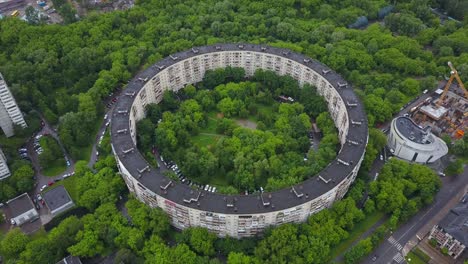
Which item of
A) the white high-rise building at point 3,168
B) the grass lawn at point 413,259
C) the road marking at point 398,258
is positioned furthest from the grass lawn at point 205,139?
the grass lawn at point 413,259

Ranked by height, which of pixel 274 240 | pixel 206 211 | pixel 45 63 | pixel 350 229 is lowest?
pixel 350 229

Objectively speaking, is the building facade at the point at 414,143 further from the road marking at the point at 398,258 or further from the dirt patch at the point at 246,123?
the dirt patch at the point at 246,123

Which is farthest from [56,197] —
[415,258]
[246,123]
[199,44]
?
[415,258]

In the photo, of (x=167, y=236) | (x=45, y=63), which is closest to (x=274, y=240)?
(x=167, y=236)

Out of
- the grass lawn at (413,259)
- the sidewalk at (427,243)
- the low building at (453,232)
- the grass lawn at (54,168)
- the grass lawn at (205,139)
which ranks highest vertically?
the grass lawn at (54,168)

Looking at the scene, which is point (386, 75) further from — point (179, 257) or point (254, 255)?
point (179, 257)

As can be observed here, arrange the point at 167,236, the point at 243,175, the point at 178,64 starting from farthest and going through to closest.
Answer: the point at 178,64
the point at 243,175
the point at 167,236

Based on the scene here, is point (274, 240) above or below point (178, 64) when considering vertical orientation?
below

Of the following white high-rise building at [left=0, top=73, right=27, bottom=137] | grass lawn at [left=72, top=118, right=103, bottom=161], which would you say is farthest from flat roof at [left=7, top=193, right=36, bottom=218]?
white high-rise building at [left=0, top=73, right=27, bottom=137]

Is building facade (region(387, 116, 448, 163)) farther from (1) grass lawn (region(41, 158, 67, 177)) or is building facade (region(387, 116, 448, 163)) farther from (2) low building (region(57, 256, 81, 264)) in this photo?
(1) grass lawn (region(41, 158, 67, 177))
